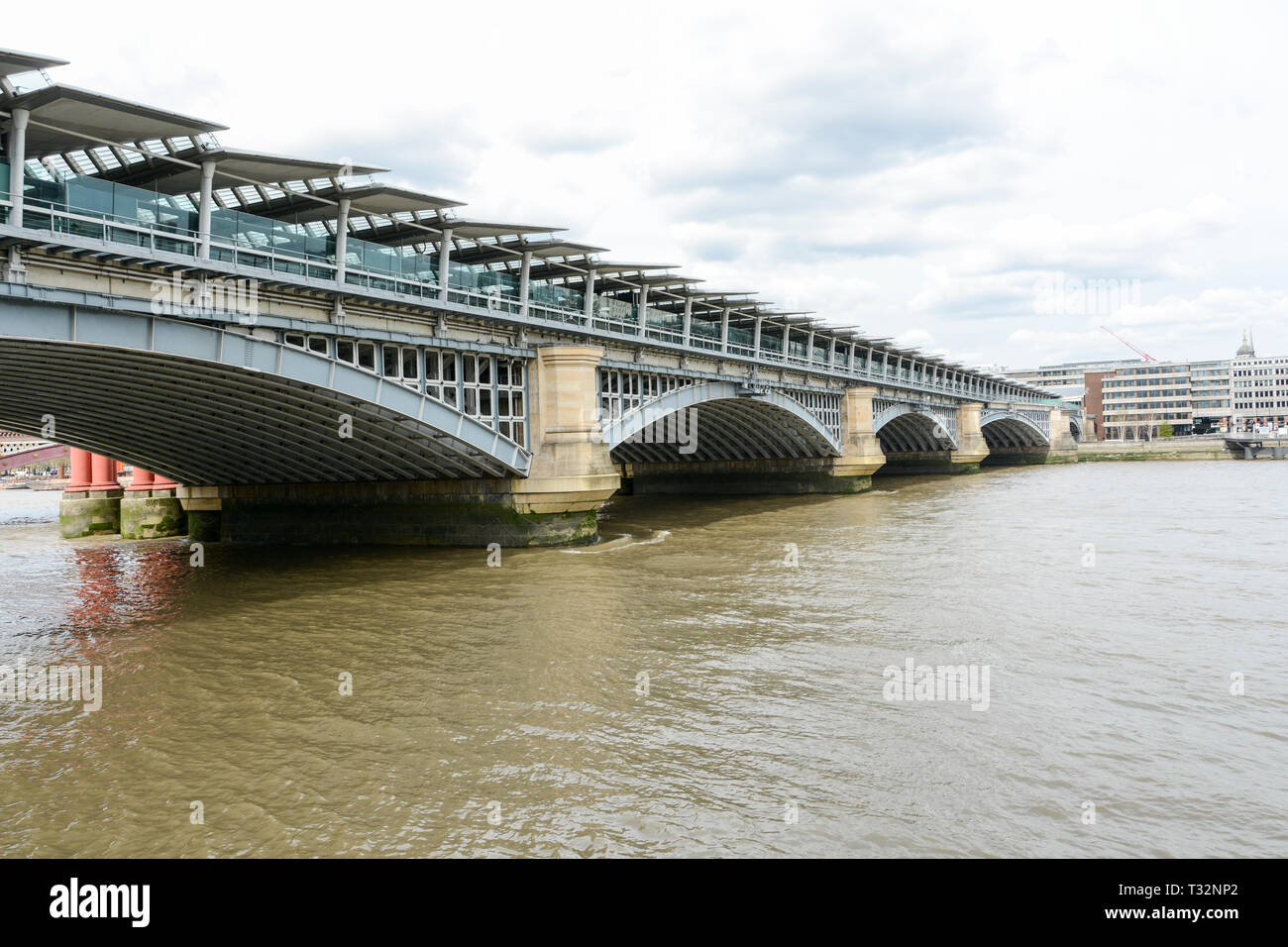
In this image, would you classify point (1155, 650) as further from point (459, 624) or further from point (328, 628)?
point (328, 628)

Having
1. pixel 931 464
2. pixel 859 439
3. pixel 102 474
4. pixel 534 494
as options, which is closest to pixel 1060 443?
pixel 931 464

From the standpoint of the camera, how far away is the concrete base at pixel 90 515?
1355 inches

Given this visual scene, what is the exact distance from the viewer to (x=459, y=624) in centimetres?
1419

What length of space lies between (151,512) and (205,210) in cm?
2230

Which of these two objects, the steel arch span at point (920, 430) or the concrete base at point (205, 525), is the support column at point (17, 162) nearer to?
the concrete base at point (205, 525)

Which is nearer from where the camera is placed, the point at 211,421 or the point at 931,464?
the point at 211,421

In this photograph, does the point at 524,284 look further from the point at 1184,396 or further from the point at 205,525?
the point at 1184,396

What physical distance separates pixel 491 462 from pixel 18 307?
37.1ft

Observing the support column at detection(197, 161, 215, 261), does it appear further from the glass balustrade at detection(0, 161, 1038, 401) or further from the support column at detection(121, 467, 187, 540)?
the support column at detection(121, 467, 187, 540)

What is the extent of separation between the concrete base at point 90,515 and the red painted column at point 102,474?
39 centimetres

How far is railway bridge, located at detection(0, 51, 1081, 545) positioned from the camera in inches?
539

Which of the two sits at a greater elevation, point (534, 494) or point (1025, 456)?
point (1025, 456)

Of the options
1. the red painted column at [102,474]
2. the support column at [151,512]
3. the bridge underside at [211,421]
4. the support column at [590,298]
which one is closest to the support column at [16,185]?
the bridge underside at [211,421]

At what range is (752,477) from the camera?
45875 millimetres
